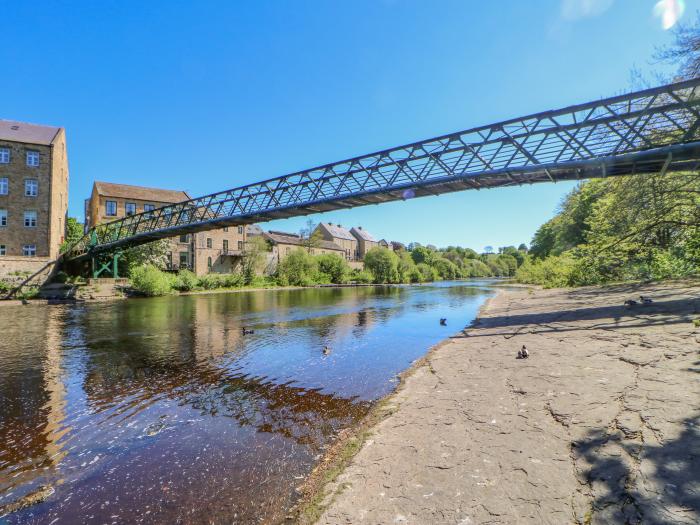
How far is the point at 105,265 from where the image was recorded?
3488cm

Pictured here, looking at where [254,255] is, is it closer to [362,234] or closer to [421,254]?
[362,234]

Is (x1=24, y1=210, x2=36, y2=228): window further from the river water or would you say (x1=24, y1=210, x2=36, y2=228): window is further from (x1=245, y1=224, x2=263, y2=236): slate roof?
(x1=245, y1=224, x2=263, y2=236): slate roof

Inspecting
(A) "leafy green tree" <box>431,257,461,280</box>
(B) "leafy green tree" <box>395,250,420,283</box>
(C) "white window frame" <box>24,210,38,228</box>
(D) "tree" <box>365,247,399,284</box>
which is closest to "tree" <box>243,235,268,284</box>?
(C) "white window frame" <box>24,210,38,228</box>

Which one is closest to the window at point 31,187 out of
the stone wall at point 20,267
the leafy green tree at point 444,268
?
the stone wall at point 20,267

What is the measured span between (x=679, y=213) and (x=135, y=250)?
45701 mm

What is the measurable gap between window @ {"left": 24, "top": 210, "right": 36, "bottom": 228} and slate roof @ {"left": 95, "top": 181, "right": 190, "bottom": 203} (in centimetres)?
1396

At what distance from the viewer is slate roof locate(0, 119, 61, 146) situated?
111ft

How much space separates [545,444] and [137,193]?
5716cm

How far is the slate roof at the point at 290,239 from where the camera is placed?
6456 cm

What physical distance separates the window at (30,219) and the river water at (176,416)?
87.1 ft

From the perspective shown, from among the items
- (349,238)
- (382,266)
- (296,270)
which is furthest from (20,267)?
(349,238)

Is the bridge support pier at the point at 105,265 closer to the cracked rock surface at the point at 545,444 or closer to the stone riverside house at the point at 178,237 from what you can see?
the stone riverside house at the point at 178,237

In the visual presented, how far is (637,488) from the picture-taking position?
281 cm

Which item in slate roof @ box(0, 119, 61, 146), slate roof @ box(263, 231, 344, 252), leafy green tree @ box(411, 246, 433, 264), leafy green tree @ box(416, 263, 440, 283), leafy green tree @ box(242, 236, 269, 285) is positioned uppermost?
slate roof @ box(0, 119, 61, 146)
